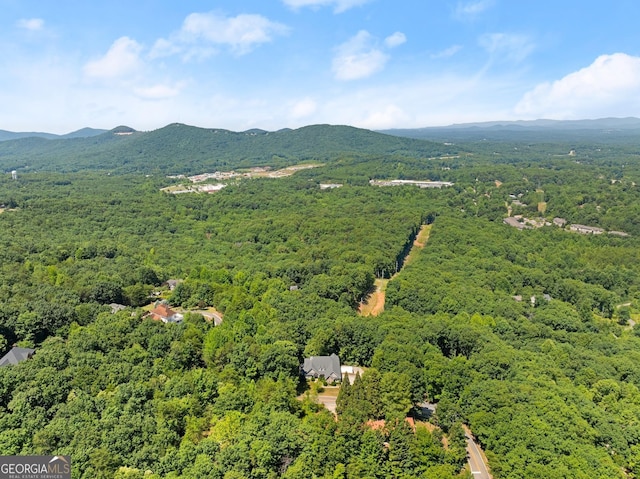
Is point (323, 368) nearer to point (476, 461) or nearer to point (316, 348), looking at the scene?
point (316, 348)

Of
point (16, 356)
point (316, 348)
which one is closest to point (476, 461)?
point (316, 348)

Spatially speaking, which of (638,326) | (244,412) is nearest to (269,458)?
(244,412)

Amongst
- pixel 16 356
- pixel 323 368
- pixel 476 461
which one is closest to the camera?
pixel 476 461

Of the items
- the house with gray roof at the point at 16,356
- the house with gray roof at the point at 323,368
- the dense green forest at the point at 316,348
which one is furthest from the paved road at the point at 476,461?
the house with gray roof at the point at 16,356

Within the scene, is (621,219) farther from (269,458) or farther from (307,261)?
(269,458)

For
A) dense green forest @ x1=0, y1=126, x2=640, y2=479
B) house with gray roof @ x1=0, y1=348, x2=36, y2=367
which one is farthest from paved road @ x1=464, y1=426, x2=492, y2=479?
house with gray roof @ x1=0, y1=348, x2=36, y2=367
